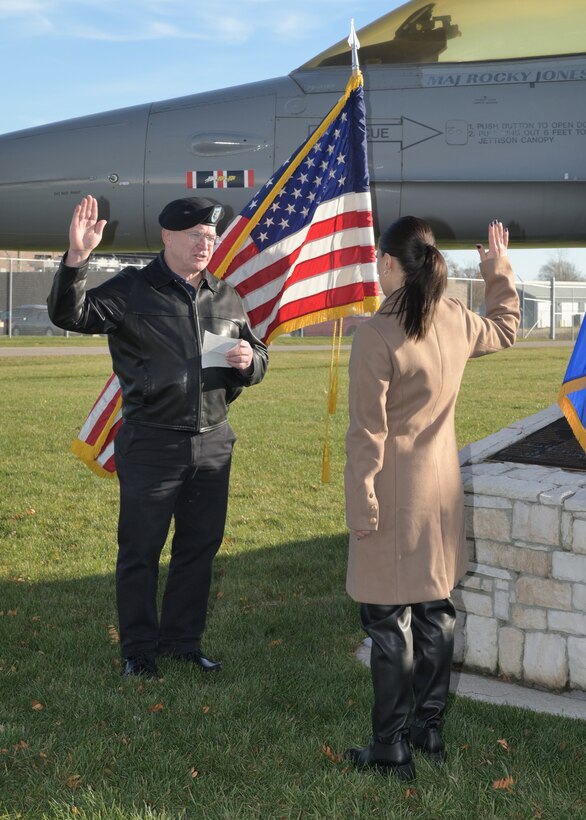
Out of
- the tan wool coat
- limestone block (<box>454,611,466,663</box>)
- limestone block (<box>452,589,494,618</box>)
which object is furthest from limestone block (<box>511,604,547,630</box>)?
the tan wool coat

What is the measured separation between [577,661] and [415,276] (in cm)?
A: 229

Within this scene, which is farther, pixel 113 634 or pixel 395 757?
pixel 113 634

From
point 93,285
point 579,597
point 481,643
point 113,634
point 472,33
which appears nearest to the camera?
point 579,597

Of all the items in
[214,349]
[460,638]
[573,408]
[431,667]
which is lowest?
[460,638]

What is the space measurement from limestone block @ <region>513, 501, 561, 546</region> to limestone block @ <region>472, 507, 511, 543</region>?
0.16ft

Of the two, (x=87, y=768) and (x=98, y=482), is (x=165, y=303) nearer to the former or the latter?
(x=87, y=768)

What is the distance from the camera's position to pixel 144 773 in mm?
3402

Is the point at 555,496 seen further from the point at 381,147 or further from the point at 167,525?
the point at 381,147

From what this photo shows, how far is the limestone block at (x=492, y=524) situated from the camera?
4434 mm

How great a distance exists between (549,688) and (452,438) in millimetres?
1800

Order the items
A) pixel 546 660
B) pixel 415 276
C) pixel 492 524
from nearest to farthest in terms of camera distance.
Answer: pixel 415 276 < pixel 546 660 < pixel 492 524

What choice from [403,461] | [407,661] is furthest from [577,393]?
[407,661]

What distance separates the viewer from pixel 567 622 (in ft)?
14.1

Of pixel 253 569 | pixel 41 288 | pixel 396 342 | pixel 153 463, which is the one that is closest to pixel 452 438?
pixel 396 342
